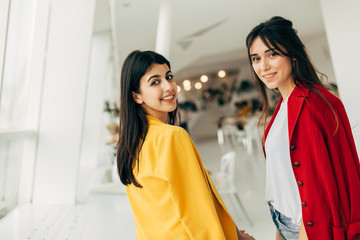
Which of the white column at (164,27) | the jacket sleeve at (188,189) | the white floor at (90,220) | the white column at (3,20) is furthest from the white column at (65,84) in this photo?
the jacket sleeve at (188,189)

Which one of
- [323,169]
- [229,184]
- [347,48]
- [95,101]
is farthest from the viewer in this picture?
[95,101]

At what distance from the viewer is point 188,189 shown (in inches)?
35.9

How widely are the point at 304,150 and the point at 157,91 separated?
636mm

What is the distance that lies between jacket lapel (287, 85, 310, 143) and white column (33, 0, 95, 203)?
2.70 metres

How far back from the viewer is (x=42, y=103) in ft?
10.1

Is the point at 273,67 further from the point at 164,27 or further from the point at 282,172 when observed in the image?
the point at 164,27

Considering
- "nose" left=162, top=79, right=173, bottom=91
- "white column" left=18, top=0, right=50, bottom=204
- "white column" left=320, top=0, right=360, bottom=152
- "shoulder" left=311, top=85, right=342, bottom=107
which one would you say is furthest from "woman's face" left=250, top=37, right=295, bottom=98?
"white column" left=18, top=0, right=50, bottom=204

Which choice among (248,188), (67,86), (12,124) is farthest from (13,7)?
(248,188)

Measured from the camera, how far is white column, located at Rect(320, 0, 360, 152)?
241cm

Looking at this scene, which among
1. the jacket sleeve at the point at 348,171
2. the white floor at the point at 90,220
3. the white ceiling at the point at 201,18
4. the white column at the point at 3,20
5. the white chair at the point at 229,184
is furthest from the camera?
the white ceiling at the point at 201,18

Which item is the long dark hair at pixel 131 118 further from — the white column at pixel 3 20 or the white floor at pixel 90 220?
the white column at pixel 3 20

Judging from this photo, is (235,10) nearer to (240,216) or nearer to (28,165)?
(240,216)

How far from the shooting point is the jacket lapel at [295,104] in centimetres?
94

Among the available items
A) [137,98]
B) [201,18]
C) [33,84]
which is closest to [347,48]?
[137,98]
